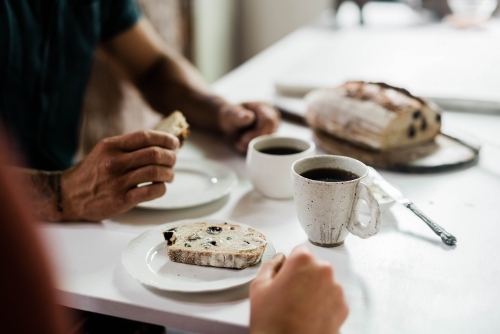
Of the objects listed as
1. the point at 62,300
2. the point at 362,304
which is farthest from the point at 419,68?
the point at 62,300

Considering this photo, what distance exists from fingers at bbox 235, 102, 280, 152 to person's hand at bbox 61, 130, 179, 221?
1.21 feet

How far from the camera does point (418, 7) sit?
297 centimetres

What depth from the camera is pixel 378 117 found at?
1270 mm

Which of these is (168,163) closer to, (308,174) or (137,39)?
(308,174)

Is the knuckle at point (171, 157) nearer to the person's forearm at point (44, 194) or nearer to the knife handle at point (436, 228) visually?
the person's forearm at point (44, 194)

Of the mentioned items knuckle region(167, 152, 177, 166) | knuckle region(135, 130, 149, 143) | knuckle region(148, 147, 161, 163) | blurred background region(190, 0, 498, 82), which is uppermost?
knuckle region(135, 130, 149, 143)

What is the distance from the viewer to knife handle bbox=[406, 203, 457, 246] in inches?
35.6

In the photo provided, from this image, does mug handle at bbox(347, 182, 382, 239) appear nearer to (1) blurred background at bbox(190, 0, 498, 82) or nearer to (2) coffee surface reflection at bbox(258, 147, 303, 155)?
(2) coffee surface reflection at bbox(258, 147, 303, 155)

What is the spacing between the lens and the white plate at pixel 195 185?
1040mm

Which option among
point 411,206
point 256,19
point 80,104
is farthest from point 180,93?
point 256,19

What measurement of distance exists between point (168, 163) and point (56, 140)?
2.34ft

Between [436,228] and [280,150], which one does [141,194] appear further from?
[436,228]

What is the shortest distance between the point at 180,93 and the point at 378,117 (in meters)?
0.65

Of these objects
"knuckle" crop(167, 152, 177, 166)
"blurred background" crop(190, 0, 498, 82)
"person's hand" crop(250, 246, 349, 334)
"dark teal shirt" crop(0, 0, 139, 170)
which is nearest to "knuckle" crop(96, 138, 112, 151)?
"knuckle" crop(167, 152, 177, 166)
